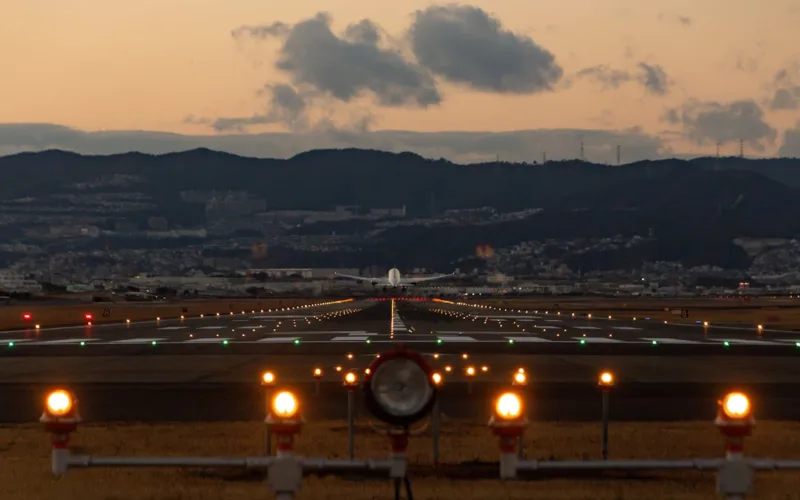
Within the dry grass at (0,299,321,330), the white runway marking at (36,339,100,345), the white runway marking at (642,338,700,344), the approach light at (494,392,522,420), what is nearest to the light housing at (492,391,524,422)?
the approach light at (494,392,522,420)

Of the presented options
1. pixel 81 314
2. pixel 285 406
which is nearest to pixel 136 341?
pixel 285 406

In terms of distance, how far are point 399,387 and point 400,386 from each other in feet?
0.04

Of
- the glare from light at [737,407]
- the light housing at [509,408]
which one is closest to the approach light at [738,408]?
the glare from light at [737,407]

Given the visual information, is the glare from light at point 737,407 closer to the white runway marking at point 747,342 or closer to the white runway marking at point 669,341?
the white runway marking at point 669,341

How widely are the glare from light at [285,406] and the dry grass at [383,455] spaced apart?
14.0 ft

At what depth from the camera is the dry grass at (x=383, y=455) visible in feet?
53.2

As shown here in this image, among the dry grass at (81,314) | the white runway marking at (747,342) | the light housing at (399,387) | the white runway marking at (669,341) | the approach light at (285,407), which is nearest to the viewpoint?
the light housing at (399,387)

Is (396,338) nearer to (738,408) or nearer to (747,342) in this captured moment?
(747,342)

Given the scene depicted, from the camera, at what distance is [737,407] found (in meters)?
11.7

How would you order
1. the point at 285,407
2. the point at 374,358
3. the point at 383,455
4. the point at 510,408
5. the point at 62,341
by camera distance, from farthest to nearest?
the point at 62,341, the point at 374,358, the point at 383,455, the point at 285,407, the point at 510,408

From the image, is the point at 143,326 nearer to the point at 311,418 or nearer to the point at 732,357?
the point at 732,357

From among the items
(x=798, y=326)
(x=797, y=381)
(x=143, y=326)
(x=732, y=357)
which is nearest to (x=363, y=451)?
(x=797, y=381)

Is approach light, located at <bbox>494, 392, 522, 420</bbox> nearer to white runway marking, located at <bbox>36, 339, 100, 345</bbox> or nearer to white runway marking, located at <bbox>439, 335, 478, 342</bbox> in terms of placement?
white runway marking, located at <bbox>439, 335, 478, 342</bbox>

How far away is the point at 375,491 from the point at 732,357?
3580cm
